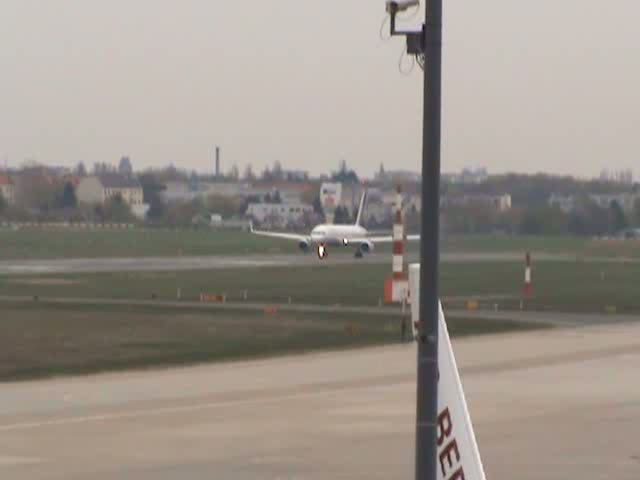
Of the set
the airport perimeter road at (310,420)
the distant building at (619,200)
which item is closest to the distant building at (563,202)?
the distant building at (619,200)

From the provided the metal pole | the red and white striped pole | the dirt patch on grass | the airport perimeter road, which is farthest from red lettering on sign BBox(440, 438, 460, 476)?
the dirt patch on grass

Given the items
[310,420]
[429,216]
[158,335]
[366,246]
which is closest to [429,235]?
[429,216]

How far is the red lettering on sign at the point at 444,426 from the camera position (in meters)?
10.2

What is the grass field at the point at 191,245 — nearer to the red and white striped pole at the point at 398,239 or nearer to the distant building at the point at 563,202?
the distant building at the point at 563,202

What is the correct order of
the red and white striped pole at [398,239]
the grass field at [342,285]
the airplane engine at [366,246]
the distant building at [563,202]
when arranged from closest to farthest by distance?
the red and white striped pole at [398,239] < the grass field at [342,285] < the airplane engine at [366,246] < the distant building at [563,202]

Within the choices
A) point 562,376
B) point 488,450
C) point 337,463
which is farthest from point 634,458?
point 562,376

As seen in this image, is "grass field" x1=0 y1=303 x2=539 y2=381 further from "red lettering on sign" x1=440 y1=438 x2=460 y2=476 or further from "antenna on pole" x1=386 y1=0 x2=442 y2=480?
"red lettering on sign" x1=440 y1=438 x2=460 y2=476

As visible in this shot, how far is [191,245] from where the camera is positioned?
13400 cm

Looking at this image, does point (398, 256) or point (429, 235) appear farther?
point (398, 256)

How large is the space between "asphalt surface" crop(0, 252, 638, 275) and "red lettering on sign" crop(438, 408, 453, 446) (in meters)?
68.8

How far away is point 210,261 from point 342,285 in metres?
28.7

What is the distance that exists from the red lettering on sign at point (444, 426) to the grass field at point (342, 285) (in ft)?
147

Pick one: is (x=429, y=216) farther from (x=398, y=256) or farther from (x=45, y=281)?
(x=45, y=281)

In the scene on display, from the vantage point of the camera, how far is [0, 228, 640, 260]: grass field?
115312 mm
